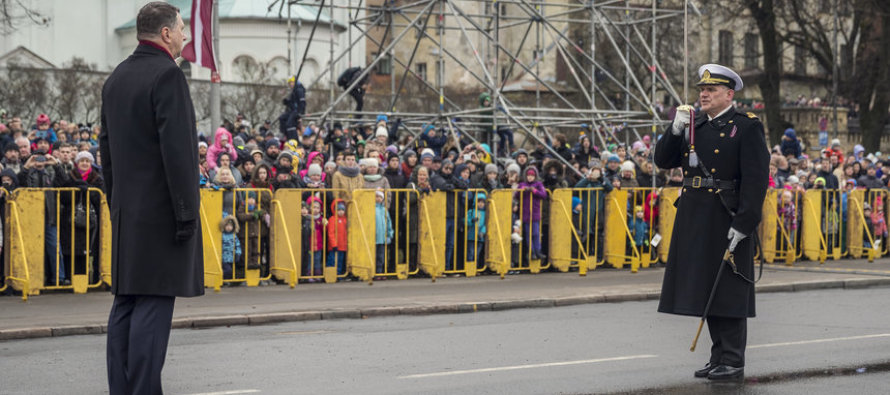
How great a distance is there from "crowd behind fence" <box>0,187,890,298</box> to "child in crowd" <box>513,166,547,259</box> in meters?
0.02

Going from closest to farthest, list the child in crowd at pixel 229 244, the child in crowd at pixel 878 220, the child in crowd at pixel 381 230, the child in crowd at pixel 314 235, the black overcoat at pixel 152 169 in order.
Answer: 1. the black overcoat at pixel 152 169
2. the child in crowd at pixel 229 244
3. the child in crowd at pixel 314 235
4. the child in crowd at pixel 381 230
5. the child in crowd at pixel 878 220

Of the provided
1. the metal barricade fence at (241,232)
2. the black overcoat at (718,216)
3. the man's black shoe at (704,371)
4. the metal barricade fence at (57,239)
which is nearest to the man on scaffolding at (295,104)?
the metal barricade fence at (241,232)

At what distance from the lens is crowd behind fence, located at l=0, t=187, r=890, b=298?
1411 cm

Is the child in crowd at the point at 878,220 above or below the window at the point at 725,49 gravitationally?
below

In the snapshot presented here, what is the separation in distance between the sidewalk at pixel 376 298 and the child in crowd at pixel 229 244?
32cm

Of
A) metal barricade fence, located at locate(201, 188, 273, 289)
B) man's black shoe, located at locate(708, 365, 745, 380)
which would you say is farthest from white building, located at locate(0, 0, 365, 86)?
man's black shoe, located at locate(708, 365, 745, 380)

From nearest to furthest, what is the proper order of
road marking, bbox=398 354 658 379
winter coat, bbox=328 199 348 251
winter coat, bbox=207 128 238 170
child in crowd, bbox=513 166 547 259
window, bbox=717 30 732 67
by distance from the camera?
road marking, bbox=398 354 658 379
winter coat, bbox=328 199 348 251
winter coat, bbox=207 128 238 170
child in crowd, bbox=513 166 547 259
window, bbox=717 30 732 67

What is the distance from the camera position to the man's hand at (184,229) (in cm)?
607

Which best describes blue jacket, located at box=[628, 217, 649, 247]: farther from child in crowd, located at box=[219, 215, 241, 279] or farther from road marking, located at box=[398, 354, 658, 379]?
road marking, located at box=[398, 354, 658, 379]

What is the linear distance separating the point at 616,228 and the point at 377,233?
3.95 meters

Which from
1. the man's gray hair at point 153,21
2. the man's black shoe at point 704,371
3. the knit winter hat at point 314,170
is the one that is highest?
the man's gray hair at point 153,21

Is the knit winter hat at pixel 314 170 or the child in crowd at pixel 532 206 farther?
the child in crowd at pixel 532 206

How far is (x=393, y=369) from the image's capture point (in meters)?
8.64

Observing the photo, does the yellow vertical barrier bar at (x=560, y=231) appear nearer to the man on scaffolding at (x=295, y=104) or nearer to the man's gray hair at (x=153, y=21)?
the man on scaffolding at (x=295, y=104)
